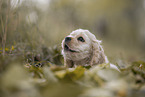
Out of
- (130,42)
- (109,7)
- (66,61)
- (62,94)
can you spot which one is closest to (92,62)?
(66,61)

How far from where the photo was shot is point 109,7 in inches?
598

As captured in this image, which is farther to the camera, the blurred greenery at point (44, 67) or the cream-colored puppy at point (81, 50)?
the cream-colored puppy at point (81, 50)

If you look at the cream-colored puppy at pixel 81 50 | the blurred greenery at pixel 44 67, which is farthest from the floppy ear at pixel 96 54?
the blurred greenery at pixel 44 67

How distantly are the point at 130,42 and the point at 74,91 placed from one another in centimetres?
1376

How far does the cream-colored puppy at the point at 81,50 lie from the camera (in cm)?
234

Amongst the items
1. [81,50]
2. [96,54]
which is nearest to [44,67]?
[81,50]

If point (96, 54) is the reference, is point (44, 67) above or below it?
below

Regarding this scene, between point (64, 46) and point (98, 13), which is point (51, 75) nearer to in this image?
point (64, 46)

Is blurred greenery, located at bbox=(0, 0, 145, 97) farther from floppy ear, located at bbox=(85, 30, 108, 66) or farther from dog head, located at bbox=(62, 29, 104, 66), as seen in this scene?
floppy ear, located at bbox=(85, 30, 108, 66)

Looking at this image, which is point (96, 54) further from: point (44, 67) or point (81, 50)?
point (44, 67)

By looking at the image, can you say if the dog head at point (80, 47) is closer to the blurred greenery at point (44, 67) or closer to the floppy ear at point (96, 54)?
the floppy ear at point (96, 54)

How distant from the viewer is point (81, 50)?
2.38m

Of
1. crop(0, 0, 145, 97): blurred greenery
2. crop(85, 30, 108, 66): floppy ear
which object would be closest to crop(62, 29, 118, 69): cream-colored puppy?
crop(85, 30, 108, 66): floppy ear

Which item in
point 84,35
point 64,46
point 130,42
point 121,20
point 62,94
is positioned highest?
point 121,20
